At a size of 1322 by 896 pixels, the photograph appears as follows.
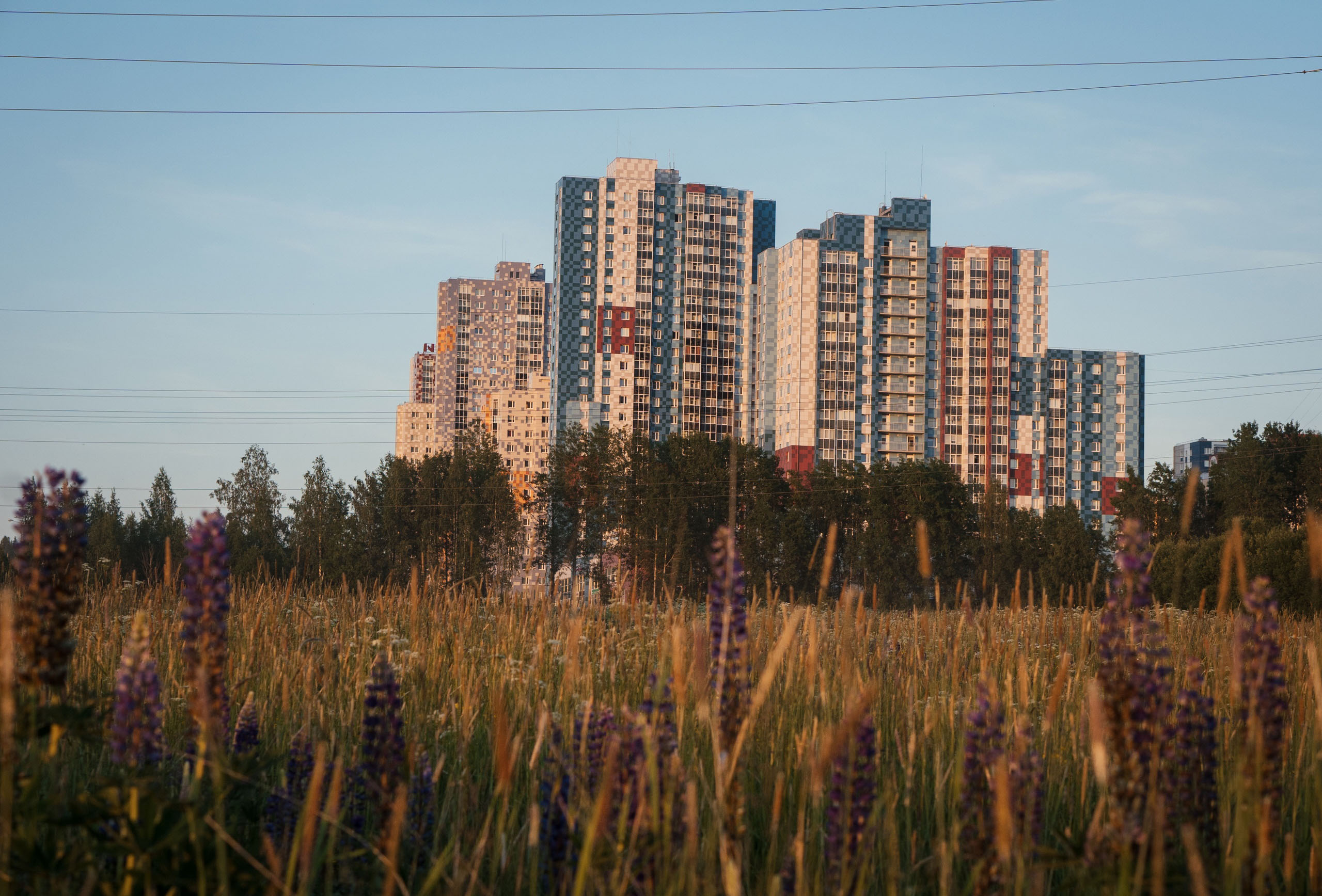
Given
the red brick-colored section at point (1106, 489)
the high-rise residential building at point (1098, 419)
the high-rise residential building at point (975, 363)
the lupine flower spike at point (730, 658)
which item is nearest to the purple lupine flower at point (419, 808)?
the lupine flower spike at point (730, 658)

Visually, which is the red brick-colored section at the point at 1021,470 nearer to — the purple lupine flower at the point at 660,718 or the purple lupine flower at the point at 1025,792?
the purple lupine flower at the point at 1025,792

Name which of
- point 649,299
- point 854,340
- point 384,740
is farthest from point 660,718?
point 649,299

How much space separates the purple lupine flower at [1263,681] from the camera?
1945 mm

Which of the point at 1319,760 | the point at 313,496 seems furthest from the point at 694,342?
the point at 1319,760

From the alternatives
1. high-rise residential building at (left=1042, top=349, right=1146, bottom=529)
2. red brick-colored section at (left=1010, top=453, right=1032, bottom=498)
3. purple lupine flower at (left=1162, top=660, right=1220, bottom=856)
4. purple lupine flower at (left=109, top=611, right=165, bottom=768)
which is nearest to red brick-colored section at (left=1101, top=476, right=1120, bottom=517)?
high-rise residential building at (left=1042, top=349, right=1146, bottom=529)

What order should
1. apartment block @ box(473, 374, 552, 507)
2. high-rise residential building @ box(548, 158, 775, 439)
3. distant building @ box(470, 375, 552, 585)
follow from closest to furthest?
high-rise residential building @ box(548, 158, 775, 439)
distant building @ box(470, 375, 552, 585)
apartment block @ box(473, 374, 552, 507)

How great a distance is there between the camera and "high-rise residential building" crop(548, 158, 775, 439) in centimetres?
11375

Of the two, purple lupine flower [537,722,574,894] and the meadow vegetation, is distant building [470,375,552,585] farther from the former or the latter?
purple lupine flower [537,722,574,894]

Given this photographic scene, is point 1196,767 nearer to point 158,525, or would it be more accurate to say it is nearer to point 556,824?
point 556,824

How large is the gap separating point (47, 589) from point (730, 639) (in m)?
1.29

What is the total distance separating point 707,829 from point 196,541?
1.24 m

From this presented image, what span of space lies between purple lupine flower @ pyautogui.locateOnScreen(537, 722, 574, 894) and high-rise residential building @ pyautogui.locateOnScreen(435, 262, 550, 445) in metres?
152

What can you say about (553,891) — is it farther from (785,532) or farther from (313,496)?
(313,496)

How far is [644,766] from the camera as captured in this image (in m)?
1.94
